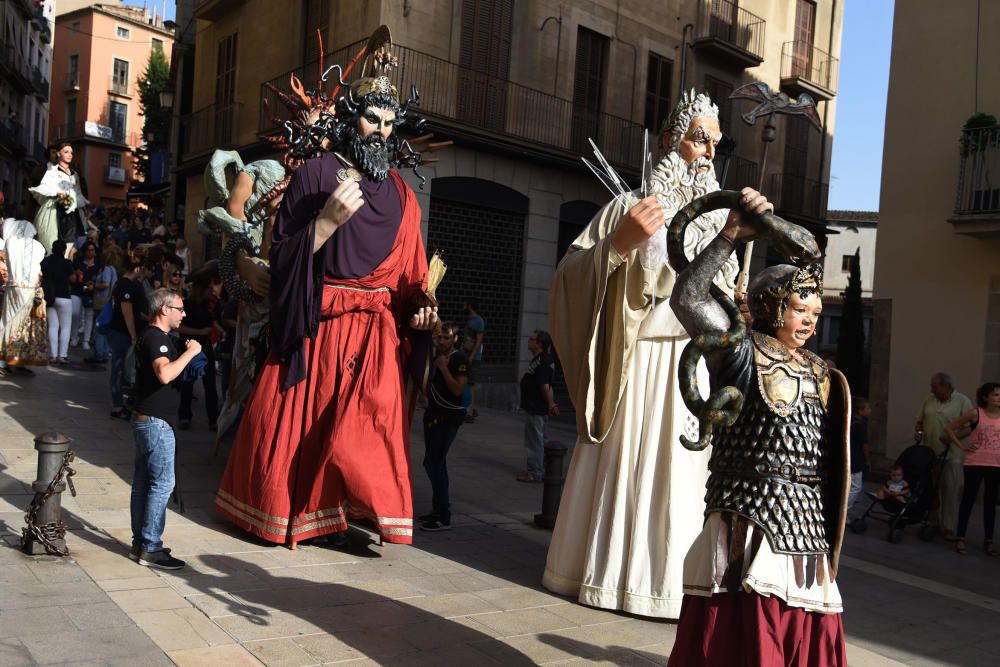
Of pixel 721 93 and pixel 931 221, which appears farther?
pixel 721 93

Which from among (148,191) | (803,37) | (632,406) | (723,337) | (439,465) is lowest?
(439,465)

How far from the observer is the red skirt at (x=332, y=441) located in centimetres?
544

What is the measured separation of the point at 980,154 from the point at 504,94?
8.27m

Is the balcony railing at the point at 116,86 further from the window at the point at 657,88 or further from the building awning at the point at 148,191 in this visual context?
the window at the point at 657,88

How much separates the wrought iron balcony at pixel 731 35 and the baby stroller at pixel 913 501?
14.0 m

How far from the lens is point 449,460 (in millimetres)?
9555

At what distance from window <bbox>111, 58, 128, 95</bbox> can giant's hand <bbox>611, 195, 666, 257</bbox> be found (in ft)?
174

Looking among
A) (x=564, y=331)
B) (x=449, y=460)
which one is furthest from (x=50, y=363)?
(x=564, y=331)

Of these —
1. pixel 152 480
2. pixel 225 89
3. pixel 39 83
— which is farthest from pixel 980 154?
pixel 39 83

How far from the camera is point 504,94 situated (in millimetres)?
17438

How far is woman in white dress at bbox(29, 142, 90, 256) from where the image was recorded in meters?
10.9

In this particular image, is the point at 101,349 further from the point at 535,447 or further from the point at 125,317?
the point at 535,447

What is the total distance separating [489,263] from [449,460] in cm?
821

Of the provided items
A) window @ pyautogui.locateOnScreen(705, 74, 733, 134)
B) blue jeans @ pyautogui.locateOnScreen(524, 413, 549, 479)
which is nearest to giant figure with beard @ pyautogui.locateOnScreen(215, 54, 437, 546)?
blue jeans @ pyautogui.locateOnScreen(524, 413, 549, 479)
